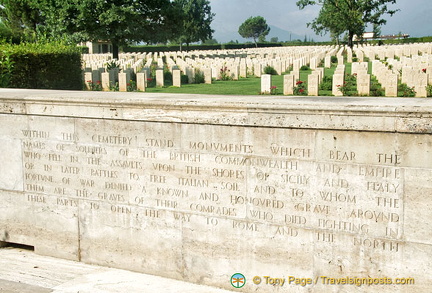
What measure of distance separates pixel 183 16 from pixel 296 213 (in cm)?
2456

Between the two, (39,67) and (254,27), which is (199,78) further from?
(254,27)

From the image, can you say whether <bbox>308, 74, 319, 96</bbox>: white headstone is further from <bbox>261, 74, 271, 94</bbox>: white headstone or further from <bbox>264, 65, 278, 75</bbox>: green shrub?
<bbox>264, 65, 278, 75</bbox>: green shrub

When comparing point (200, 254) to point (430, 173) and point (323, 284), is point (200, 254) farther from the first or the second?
point (430, 173)

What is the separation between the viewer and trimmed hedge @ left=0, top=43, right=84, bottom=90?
416 inches

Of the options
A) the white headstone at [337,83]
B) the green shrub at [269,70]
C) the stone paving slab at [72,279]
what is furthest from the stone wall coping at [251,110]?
the green shrub at [269,70]

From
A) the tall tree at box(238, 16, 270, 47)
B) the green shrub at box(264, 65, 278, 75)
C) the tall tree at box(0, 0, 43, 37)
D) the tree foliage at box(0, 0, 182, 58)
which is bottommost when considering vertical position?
the green shrub at box(264, 65, 278, 75)

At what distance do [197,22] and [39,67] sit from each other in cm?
6712

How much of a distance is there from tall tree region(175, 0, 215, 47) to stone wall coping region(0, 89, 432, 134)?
6608cm

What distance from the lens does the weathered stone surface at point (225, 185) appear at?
13.2 ft

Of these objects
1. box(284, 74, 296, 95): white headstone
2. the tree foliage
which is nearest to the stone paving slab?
box(284, 74, 296, 95): white headstone

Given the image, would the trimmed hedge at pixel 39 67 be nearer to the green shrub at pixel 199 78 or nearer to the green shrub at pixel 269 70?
the green shrub at pixel 199 78

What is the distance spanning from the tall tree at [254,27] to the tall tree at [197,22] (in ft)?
141

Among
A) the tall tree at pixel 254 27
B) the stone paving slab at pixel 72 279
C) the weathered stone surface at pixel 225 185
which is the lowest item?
the stone paving slab at pixel 72 279

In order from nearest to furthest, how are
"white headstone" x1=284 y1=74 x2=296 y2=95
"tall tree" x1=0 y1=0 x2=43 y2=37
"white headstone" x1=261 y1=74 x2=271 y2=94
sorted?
"white headstone" x1=284 y1=74 x2=296 y2=95
"white headstone" x1=261 y1=74 x2=271 y2=94
"tall tree" x1=0 y1=0 x2=43 y2=37
